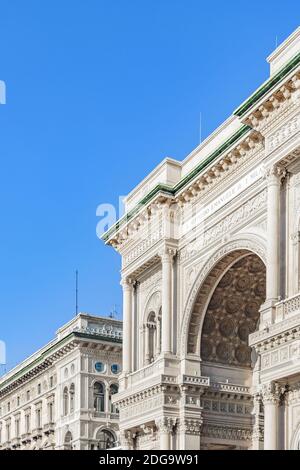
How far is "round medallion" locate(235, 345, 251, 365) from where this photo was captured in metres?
42.3

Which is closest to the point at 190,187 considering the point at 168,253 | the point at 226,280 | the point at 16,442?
the point at 168,253

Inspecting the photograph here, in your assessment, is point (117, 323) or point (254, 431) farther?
point (117, 323)

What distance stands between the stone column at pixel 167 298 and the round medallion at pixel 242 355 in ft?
10.9

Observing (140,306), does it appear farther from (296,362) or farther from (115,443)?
(115,443)

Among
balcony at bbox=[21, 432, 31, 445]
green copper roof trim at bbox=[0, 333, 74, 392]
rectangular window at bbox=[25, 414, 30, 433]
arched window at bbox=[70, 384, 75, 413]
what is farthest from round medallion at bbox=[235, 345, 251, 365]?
rectangular window at bbox=[25, 414, 30, 433]

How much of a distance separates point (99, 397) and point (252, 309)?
96.7 ft

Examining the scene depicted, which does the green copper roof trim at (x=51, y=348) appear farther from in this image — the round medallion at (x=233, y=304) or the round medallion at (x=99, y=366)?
the round medallion at (x=233, y=304)

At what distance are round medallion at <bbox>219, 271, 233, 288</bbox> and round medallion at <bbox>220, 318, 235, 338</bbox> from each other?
2.15 metres

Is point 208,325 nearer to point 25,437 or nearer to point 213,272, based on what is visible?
point 213,272

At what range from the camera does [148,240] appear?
44.2 m

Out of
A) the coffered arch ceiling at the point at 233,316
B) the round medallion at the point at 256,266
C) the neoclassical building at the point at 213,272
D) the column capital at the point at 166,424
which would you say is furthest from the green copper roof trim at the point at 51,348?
the round medallion at the point at 256,266

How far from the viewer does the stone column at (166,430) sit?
40000 millimetres

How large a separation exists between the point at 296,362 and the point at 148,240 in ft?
51.7

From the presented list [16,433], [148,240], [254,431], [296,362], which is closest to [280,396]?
[296,362]
